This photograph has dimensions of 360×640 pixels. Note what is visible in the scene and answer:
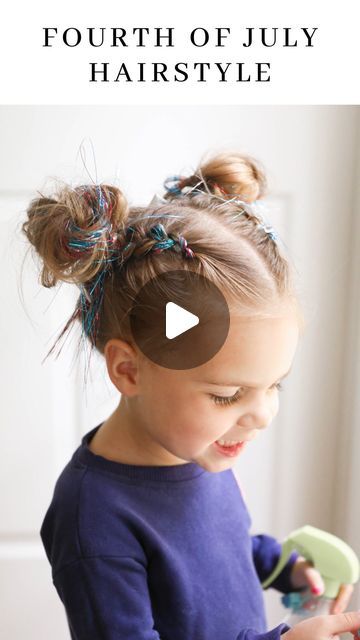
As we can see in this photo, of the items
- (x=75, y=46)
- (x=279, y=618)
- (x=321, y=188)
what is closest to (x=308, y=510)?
(x=279, y=618)

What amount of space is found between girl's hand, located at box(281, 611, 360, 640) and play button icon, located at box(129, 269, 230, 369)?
0.87 feet

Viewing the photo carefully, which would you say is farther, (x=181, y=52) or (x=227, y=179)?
(x=181, y=52)

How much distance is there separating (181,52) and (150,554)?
2.04 ft

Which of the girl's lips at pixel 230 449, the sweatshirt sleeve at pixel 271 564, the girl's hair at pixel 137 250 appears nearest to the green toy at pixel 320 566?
the sweatshirt sleeve at pixel 271 564

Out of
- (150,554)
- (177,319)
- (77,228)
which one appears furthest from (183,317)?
(150,554)

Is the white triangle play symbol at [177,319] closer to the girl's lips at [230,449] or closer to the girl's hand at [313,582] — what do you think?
the girl's lips at [230,449]

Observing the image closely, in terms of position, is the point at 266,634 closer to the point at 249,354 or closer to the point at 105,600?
the point at 105,600

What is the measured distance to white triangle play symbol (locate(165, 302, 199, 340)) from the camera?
1.73 ft

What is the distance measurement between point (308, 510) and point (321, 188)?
54 centimetres

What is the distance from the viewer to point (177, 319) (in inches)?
21.0

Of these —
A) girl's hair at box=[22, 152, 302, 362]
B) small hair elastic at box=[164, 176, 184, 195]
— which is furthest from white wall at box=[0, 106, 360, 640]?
girl's hair at box=[22, 152, 302, 362]

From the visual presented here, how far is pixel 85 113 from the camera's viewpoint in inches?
34.4

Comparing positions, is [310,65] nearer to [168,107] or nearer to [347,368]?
[168,107]

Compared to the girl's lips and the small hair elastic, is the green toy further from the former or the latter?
the small hair elastic
